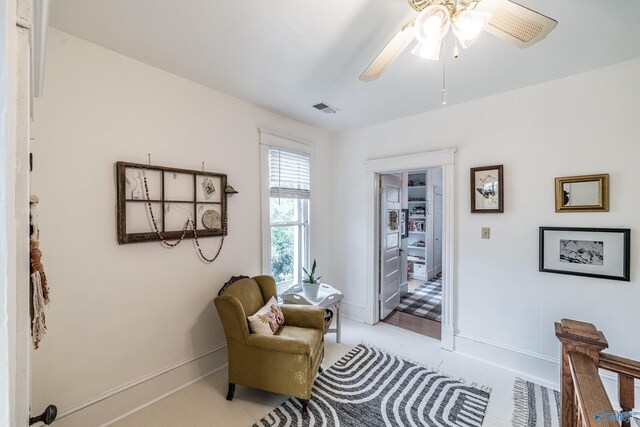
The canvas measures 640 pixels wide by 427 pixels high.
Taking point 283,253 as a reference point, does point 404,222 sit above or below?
above

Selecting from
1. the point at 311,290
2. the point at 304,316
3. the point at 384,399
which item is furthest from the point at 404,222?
the point at 384,399

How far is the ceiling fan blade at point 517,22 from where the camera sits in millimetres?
1164

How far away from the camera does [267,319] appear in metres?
2.21

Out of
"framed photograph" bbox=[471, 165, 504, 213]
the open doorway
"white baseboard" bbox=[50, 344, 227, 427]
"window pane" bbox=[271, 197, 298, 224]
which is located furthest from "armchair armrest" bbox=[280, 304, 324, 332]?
"framed photograph" bbox=[471, 165, 504, 213]

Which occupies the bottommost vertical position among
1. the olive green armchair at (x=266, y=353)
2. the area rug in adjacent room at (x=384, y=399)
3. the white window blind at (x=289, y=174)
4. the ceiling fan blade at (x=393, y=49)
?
the area rug in adjacent room at (x=384, y=399)

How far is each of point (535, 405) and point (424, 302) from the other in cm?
235

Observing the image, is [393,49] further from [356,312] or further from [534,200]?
[356,312]

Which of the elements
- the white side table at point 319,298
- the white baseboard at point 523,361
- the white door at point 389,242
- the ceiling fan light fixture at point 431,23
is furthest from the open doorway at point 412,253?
the ceiling fan light fixture at point 431,23

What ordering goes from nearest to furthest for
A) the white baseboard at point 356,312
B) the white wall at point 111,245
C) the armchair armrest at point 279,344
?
the white wall at point 111,245 < the armchair armrest at point 279,344 < the white baseboard at point 356,312

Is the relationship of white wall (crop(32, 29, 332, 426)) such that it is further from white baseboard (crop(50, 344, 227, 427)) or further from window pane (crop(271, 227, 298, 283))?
window pane (crop(271, 227, 298, 283))

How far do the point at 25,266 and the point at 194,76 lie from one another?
7.11 ft

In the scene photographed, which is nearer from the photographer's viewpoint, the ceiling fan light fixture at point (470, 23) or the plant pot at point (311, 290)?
the ceiling fan light fixture at point (470, 23)

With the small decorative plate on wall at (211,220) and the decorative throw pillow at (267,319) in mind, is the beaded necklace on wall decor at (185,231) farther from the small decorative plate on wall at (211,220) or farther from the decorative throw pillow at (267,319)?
the decorative throw pillow at (267,319)

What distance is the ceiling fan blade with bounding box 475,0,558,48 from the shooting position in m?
1.16
